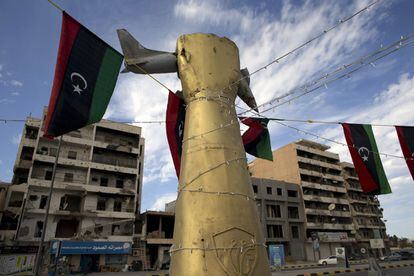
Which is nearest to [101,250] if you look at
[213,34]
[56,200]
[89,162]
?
[56,200]

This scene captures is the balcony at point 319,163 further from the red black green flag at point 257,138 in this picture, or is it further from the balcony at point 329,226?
the red black green flag at point 257,138

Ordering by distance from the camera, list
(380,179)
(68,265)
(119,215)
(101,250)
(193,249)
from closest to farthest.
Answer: (193,249) → (380,179) → (68,265) → (101,250) → (119,215)

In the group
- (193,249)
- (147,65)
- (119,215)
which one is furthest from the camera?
(119,215)

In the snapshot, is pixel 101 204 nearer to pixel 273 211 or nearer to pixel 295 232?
pixel 273 211

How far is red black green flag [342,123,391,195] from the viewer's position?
314 inches

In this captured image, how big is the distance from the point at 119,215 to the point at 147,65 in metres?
25.8

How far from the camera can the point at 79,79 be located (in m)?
4.97

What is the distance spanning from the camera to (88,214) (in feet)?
89.4

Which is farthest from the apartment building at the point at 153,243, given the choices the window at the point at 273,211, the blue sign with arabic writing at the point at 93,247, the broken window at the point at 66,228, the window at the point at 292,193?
the window at the point at 292,193

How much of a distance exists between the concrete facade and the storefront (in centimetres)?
2359

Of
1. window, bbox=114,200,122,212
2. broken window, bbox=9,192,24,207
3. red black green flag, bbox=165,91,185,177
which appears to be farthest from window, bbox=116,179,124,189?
red black green flag, bbox=165,91,185,177

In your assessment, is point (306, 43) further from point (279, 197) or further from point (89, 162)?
point (279, 197)

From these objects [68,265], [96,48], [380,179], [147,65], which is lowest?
[68,265]

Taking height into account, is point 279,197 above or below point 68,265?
above
